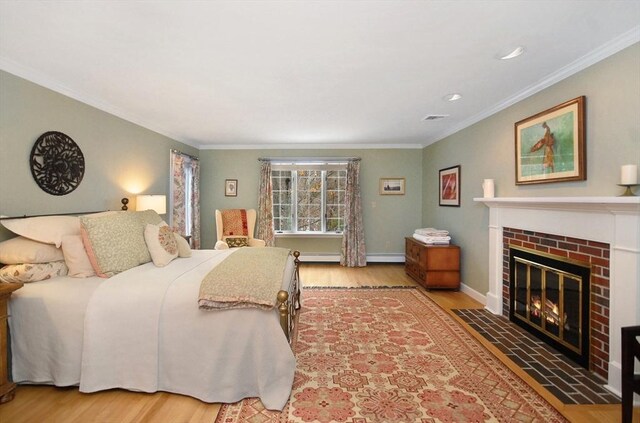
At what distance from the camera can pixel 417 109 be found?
11.6ft

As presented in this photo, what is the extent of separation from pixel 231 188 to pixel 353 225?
2.60 metres

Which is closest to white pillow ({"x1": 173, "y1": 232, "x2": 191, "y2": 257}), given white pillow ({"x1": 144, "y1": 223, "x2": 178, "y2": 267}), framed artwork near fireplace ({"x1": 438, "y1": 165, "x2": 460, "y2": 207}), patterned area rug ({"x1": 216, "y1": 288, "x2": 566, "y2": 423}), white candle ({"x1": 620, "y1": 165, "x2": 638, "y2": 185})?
white pillow ({"x1": 144, "y1": 223, "x2": 178, "y2": 267})

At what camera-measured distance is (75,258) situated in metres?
2.18

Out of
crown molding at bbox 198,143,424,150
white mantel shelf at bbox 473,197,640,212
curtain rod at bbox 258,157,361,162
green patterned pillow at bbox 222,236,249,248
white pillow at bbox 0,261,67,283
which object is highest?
crown molding at bbox 198,143,424,150

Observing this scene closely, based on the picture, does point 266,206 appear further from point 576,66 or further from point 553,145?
point 576,66

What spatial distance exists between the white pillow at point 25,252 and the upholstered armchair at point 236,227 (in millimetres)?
2777

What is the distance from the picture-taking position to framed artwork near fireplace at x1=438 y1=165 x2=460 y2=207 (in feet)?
14.2

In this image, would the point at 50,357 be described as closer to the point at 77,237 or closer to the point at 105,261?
the point at 105,261

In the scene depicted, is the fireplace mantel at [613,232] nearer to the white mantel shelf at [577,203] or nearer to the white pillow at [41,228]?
the white mantel shelf at [577,203]

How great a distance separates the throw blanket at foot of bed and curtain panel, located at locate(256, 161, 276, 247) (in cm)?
341

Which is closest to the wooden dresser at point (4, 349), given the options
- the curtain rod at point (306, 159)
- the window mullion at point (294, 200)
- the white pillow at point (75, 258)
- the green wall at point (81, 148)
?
the white pillow at point (75, 258)

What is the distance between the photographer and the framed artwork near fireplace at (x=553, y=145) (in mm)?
2305

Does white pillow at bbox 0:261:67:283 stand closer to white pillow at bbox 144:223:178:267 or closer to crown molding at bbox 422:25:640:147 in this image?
white pillow at bbox 144:223:178:267

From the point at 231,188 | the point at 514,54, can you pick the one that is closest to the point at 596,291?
the point at 514,54
